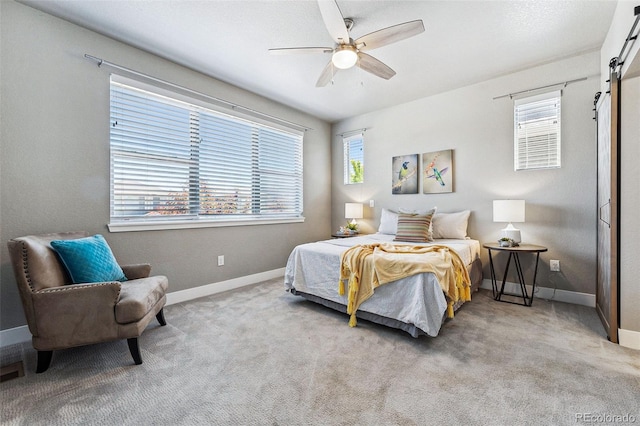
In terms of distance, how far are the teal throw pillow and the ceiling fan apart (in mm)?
2183

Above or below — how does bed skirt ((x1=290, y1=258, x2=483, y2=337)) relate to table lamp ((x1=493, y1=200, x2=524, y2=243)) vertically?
below

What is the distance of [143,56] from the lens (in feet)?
9.70

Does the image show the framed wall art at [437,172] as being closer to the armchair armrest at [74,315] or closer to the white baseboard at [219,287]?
the white baseboard at [219,287]

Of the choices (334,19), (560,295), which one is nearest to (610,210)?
(560,295)

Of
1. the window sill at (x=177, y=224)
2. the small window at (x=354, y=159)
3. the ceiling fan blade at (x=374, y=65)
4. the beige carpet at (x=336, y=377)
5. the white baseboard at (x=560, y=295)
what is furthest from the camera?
the small window at (x=354, y=159)

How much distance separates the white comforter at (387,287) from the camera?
2.14 metres

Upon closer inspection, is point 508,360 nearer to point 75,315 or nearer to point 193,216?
point 75,315

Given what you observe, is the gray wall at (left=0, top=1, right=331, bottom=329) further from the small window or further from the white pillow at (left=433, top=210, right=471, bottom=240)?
the white pillow at (left=433, top=210, right=471, bottom=240)

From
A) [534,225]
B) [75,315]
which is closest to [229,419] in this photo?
[75,315]

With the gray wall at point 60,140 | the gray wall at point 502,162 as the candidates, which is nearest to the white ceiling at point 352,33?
the gray wall at point 60,140

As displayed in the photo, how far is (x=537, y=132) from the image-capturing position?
3.34 metres

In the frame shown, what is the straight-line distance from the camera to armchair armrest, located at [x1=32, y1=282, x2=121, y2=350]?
5.87 feet

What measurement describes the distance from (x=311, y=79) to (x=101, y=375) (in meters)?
3.54

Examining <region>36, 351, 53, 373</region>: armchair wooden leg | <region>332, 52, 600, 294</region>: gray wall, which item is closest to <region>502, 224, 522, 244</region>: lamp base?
<region>332, 52, 600, 294</region>: gray wall
